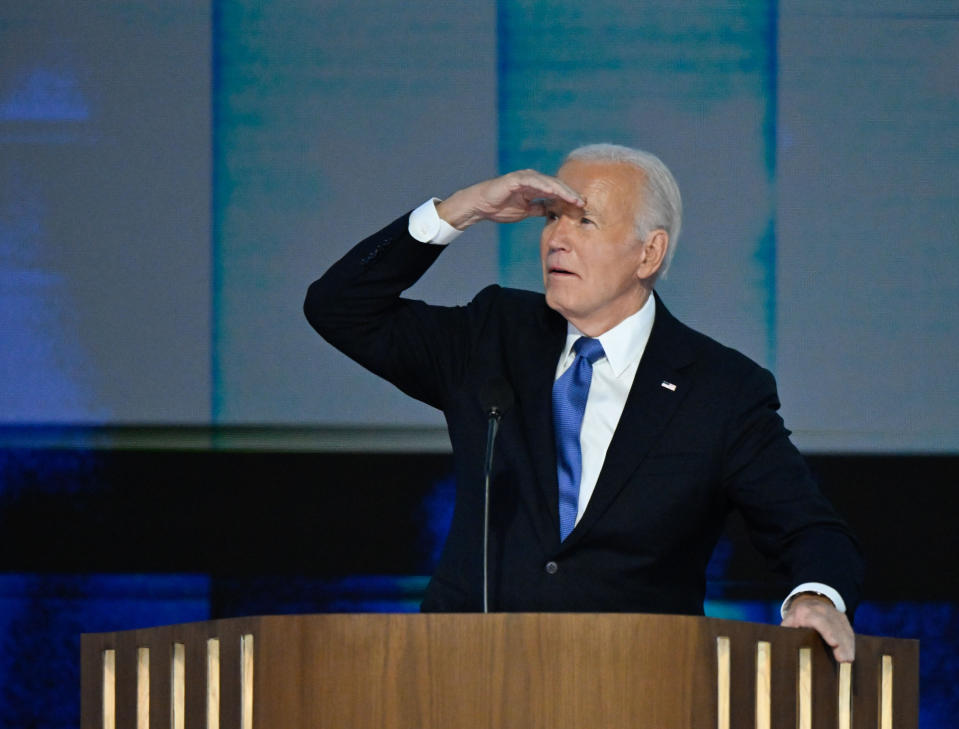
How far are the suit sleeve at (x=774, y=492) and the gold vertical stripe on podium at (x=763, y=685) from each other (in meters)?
0.47

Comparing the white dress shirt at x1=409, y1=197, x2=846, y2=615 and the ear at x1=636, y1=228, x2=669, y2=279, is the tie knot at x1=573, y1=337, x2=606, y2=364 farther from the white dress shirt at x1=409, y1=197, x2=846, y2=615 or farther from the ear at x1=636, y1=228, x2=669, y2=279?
the ear at x1=636, y1=228, x2=669, y2=279

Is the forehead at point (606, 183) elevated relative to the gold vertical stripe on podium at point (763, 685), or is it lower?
elevated

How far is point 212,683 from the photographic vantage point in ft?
5.71

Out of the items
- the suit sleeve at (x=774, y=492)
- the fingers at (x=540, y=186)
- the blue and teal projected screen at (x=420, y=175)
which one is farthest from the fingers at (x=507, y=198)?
the blue and teal projected screen at (x=420, y=175)

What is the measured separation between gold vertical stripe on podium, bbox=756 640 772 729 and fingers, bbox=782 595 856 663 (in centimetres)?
9

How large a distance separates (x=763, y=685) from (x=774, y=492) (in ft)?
2.14

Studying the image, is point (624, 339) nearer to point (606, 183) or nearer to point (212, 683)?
point (606, 183)

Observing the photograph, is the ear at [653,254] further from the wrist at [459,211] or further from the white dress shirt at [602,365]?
the wrist at [459,211]

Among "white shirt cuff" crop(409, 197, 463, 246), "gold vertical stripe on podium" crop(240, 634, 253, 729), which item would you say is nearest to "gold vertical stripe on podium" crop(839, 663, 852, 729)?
"gold vertical stripe on podium" crop(240, 634, 253, 729)

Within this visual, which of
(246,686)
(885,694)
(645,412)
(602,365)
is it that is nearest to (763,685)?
(885,694)

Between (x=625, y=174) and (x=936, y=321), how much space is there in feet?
4.76

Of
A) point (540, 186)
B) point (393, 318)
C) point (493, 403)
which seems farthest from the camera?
point (393, 318)

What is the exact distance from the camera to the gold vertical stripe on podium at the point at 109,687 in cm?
173

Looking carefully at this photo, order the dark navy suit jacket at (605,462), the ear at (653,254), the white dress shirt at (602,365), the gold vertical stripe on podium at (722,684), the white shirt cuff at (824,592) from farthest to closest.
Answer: the ear at (653,254)
the white dress shirt at (602,365)
the dark navy suit jacket at (605,462)
the white shirt cuff at (824,592)
the gold vertical stripe on podium at (722,684)
